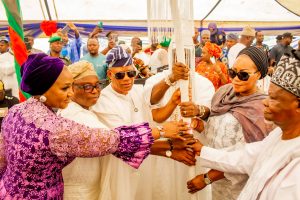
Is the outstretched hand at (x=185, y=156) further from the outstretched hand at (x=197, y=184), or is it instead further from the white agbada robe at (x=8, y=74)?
the white agbada robe at (x=8, y=74)

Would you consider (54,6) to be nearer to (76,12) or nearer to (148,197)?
(76,12)

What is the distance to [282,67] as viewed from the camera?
162cm

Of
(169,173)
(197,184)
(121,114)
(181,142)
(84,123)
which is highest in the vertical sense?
(84,123)

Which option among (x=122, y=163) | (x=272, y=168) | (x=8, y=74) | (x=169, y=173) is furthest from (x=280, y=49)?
(x=272, y=168)

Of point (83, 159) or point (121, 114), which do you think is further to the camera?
point (121, 114)

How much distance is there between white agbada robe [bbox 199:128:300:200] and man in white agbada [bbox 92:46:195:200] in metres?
0.72

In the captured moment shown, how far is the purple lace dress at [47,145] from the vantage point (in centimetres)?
190

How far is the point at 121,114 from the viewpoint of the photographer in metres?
2.83

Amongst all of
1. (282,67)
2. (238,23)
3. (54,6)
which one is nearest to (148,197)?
(282,67)

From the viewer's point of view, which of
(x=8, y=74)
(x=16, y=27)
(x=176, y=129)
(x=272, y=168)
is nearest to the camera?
(x=272, y=168)

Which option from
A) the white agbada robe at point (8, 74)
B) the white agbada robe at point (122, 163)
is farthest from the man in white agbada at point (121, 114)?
the white agbada robe at point (8, 74)

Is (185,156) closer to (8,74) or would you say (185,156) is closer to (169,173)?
(169,173)

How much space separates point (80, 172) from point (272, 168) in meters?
1.35

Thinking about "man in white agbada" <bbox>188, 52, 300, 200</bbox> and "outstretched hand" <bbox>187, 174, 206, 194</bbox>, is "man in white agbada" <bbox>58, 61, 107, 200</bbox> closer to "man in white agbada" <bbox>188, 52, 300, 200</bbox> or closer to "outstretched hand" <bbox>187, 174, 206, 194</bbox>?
"outstretched hand" <bbox>187, 174, 206, 194</bbox>
